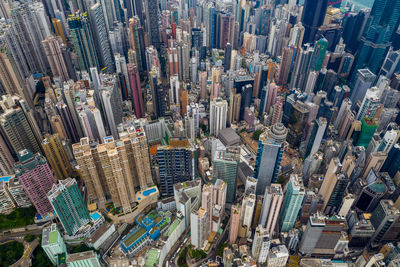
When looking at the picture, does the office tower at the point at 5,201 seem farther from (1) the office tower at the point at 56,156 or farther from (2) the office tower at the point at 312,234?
(2) the office tower at the point at 312,234

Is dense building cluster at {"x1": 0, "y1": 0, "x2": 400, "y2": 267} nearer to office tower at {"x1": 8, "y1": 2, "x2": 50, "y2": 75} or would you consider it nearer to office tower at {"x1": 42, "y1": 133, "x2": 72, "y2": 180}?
office tower at {"x1": 42, "y1": 133, "x2": 72, "y2": 180}

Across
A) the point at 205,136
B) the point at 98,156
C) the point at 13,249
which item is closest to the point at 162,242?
the point at 98,156

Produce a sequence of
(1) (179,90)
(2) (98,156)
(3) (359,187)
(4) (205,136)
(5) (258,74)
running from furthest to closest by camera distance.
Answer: (5) (258,74) < (1) (179,90) < (4) (205,136) < (3) (359,187) < (2) (98,156)

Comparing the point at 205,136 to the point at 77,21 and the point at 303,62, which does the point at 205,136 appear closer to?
the point at 303,62

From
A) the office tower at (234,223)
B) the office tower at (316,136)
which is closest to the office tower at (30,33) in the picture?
the office tower at (234,223)

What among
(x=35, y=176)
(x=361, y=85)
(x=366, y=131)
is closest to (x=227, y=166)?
(x=35, y=176)

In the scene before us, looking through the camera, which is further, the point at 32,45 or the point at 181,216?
the point at 32,45
